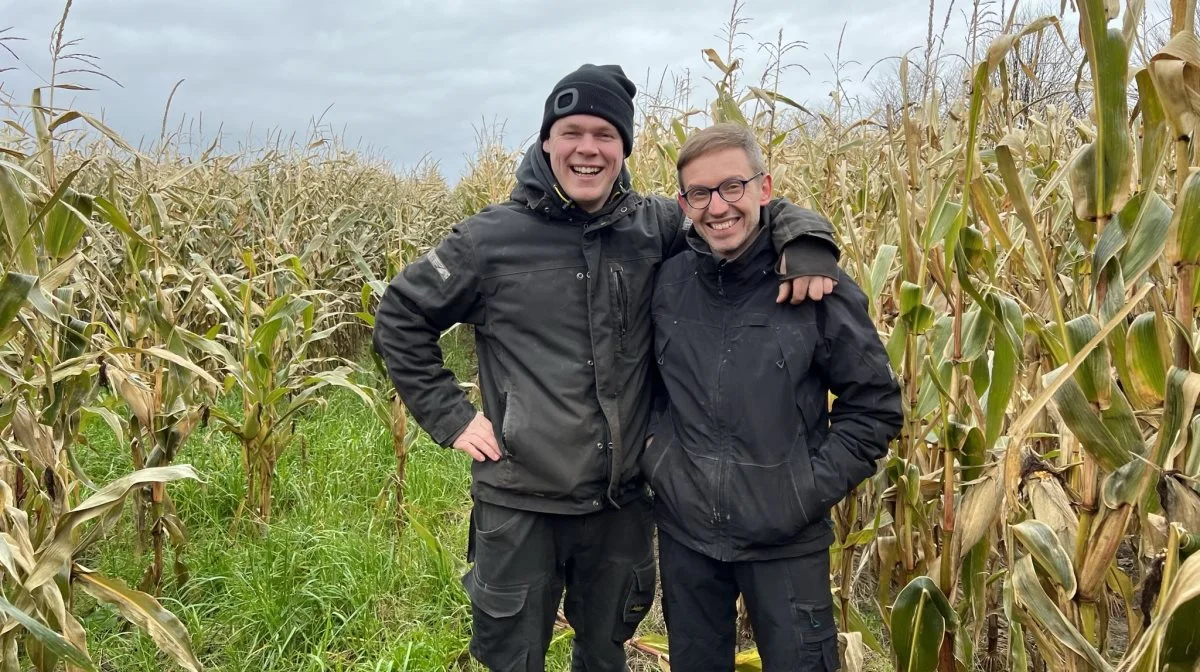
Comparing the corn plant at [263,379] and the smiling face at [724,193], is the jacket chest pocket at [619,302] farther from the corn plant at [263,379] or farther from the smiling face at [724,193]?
the corn plant at [263,379]

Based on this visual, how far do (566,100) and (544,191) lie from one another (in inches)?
8.6

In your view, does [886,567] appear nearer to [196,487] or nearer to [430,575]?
[430,575]

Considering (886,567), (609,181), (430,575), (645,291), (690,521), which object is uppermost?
(609,181)

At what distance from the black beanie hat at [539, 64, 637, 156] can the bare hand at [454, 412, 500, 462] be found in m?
0.75

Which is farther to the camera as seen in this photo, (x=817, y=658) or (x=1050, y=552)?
(x=817, y=658)

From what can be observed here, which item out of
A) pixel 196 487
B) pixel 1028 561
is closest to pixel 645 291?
pixel 1028 561

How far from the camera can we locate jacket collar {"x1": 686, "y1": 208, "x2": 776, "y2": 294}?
1743 millimetres

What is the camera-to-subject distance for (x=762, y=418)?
1.70 meters

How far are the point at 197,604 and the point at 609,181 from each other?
78.4 inches

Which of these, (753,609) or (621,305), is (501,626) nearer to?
(753,609)

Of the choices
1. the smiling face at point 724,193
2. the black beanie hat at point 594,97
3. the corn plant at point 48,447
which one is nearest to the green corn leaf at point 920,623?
the smiling face at point 724,193

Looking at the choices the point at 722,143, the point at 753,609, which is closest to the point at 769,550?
the point at 753,609

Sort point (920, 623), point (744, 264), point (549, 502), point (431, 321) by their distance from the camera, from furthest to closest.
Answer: point (431, 321) → point (549, 502) → point (744, 264) → point (920, 623)

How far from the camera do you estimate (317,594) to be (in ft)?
8.73
